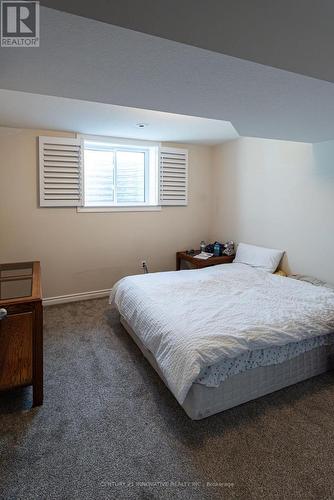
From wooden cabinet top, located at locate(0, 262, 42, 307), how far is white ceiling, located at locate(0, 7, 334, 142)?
51.2 inches

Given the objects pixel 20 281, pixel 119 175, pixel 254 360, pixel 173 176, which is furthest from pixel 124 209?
pixel 254 360

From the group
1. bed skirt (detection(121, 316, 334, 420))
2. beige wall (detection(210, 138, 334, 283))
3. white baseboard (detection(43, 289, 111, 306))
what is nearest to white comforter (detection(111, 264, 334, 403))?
bed skirt (detection(121, 316, 334, 420))

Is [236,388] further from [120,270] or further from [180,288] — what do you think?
[120,270]

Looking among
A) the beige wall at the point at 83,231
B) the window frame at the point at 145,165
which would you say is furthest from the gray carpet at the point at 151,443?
the window frame at the point at 145,165

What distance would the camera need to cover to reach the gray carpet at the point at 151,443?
1357 millimetres

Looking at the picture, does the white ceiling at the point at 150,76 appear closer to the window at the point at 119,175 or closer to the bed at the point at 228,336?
the bed at the point at 228,336

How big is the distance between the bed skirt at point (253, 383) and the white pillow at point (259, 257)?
1348 millimetres

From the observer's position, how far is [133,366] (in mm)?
2363

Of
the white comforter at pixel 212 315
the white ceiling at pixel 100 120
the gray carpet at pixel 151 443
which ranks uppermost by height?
the white ceiling at pixel 100 120

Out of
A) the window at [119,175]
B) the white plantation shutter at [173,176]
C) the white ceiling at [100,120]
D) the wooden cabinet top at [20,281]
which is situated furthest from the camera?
the white plantation shutter at [173,176]

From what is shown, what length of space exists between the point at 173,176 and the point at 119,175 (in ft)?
2.69

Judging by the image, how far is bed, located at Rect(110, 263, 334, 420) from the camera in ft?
5.61

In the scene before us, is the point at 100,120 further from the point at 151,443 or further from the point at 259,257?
the point at 151,443

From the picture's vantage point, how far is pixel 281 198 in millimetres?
3480
